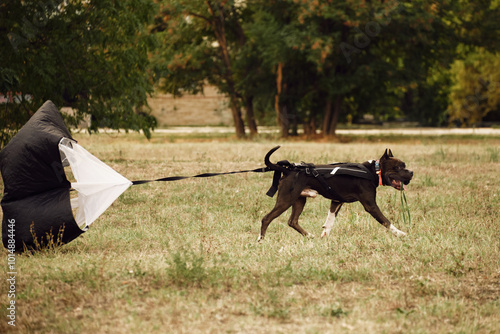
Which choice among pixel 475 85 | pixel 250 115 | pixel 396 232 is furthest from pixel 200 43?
pixel 396 232

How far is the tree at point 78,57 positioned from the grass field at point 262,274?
622 cm

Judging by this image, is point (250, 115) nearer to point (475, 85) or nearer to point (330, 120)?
point (330, 120)

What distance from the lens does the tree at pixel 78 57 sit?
14.9m

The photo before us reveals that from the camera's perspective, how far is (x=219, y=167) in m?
15.0

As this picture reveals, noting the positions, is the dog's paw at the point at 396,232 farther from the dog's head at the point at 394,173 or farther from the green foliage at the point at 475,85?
the green foliage at the point at 475,85

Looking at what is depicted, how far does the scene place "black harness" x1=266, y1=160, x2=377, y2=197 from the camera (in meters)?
7.55

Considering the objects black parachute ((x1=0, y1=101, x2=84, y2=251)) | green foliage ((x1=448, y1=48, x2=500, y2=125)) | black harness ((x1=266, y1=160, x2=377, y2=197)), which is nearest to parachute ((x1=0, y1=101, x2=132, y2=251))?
black parachute ((x1=0, y1=101, x2=84, y2=251))

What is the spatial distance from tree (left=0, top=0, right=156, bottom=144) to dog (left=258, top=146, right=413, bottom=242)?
7.72 m

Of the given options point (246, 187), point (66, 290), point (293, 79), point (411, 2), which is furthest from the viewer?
point (293, 79)

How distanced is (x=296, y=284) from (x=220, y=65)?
26331 mm

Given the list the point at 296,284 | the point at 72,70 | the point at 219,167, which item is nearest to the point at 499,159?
the point at 219,167

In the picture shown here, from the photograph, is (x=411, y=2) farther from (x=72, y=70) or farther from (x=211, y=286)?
(x=211, y=286)

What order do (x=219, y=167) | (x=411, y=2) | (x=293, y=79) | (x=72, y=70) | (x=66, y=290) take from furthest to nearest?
1. (x=293, y=79)
2. (x=411, y=2)
3. (x=72, y=70)
4. (x=219, y=167)
5. (x=66, y=290)

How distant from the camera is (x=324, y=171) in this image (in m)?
7.67
